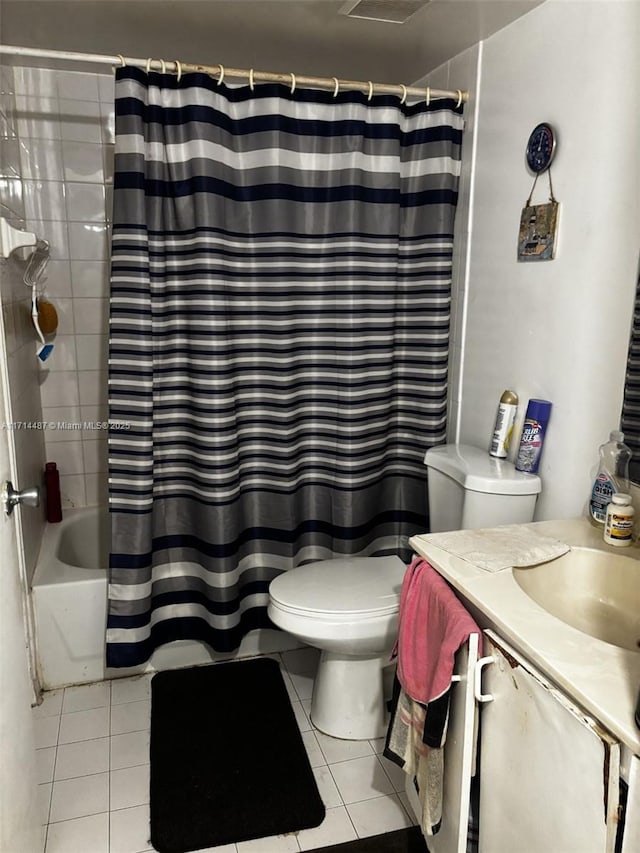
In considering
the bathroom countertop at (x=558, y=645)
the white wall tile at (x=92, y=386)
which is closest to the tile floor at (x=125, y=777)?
the bathroom countertop at (x=558, y=645)

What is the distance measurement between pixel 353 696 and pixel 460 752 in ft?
2.53

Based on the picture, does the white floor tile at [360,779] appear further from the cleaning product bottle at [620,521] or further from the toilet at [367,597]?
the cleaning product bottle at [620,521]

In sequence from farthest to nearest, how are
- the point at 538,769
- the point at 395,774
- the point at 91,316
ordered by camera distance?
the point at 91,316, the point at 395,774, the point at 538,769

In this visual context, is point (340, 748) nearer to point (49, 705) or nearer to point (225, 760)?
point (225, 760)

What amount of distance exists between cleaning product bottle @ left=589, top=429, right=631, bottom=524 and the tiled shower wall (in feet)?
6.43

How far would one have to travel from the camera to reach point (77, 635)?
225 centimetres

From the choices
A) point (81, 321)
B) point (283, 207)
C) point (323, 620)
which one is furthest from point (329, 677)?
point (81, 321)

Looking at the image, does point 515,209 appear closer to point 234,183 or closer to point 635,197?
point 635,197

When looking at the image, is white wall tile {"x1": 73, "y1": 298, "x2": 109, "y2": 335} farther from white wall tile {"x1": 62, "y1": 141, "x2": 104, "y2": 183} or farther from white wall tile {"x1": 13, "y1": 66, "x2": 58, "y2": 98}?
white wall tile {"x1": 13, "y1": 66, "x2": 58, "y2": 98}

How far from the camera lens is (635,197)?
152 centimetres

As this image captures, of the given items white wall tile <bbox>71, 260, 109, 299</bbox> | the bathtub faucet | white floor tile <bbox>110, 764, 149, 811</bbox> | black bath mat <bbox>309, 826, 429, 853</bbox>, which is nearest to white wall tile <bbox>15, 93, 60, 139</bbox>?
white wall tile <bbox>71, 260, 109, 299</bbox>

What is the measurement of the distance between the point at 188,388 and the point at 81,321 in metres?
0.82

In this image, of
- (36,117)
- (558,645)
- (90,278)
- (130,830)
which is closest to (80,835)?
(130,830)

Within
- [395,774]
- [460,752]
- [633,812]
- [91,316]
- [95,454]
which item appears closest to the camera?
[633,812]
